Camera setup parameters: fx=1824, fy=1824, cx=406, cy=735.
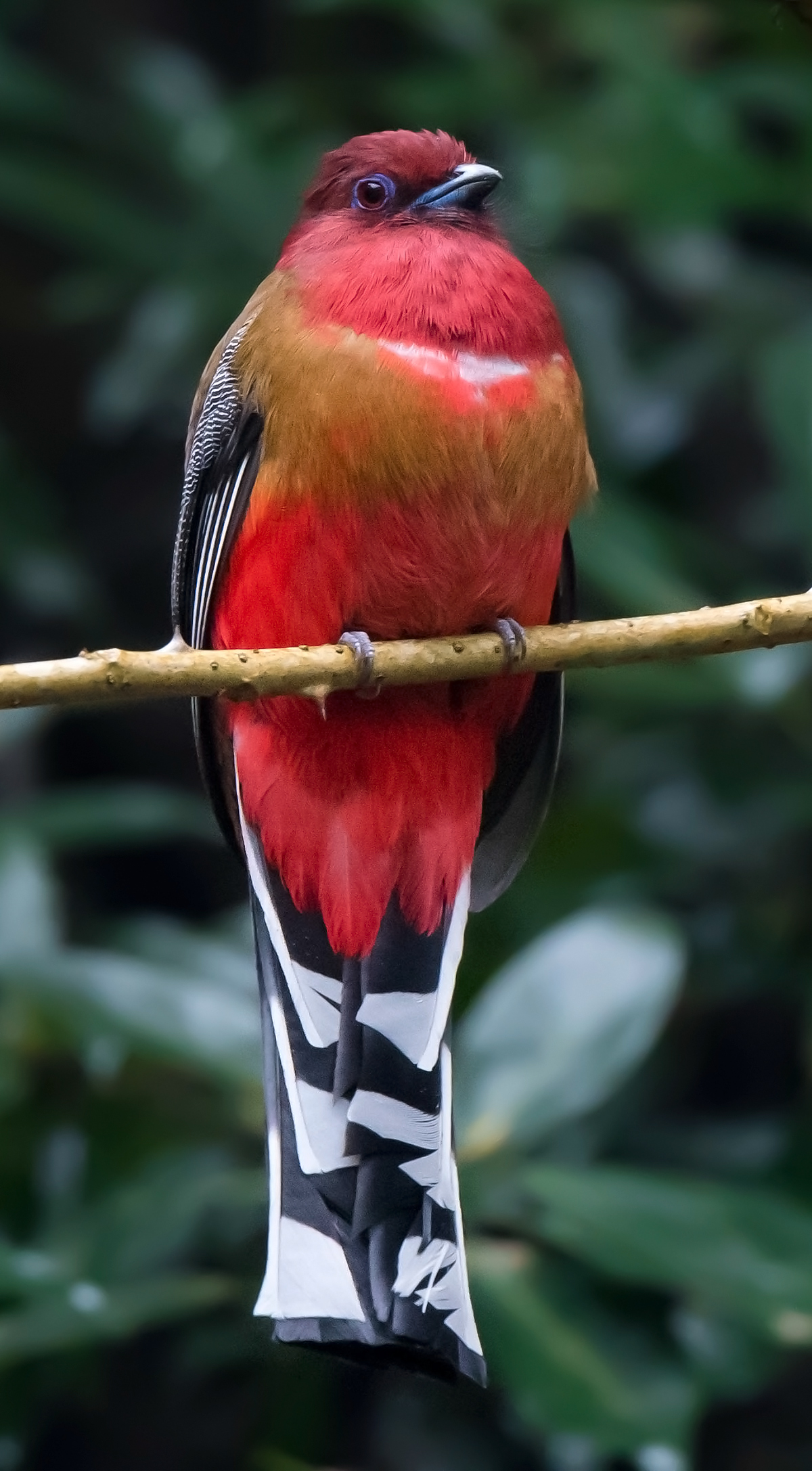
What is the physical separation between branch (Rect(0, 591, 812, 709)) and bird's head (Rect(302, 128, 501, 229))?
0.58 m

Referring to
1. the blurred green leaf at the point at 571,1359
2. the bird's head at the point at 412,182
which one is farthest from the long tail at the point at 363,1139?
Result: the bird's head at the point at 412,182

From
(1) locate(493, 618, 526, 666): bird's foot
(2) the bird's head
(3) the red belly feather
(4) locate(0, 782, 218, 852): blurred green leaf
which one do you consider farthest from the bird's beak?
(4) locate(0, 782, 218, 852): blurred green leaf

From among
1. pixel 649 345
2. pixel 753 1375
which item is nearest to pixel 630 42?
pixel 649 345

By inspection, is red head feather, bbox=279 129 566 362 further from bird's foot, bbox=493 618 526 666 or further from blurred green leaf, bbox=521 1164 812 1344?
blurred green leaf, bbox=521 1164 812 1344

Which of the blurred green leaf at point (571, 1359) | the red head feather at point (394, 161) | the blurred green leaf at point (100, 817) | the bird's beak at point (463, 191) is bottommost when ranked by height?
the blurred green leaf at point (571, 1359)

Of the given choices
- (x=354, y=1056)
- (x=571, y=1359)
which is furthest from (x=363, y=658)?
(x=571, y=1359)

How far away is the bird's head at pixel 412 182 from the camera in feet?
7.10

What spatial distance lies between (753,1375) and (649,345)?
6.46ft

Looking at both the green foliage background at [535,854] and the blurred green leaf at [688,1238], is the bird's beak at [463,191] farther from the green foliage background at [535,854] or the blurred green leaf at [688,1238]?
the blurred green leaf at [688,1238]

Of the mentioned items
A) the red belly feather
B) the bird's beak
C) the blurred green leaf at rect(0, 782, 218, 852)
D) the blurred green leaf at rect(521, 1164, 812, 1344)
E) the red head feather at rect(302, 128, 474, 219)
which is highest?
the red head feather at rect(302, 128, 474, 219)

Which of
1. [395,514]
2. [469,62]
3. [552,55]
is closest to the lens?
[395,514]

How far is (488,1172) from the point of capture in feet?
7.81

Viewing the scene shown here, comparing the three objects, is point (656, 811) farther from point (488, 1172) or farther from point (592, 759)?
point (488, 1172)

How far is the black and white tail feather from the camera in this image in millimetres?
1648
